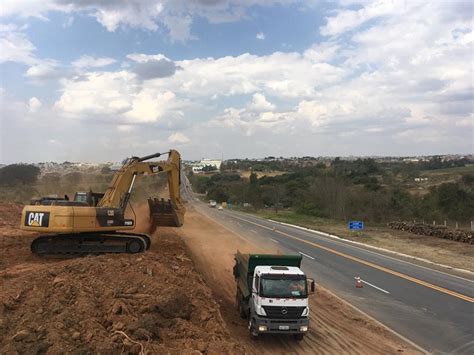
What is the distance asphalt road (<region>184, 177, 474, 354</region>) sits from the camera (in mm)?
16625

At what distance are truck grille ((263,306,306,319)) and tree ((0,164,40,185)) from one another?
6378cm

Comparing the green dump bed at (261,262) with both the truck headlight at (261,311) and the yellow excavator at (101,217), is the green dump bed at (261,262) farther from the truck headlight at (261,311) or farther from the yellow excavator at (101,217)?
the yellow excavator at (101,217)

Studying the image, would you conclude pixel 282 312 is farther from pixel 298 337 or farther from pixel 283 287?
pixel 298 337

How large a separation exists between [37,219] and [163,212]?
5.38 m

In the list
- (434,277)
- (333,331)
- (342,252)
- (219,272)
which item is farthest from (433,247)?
(333,331)

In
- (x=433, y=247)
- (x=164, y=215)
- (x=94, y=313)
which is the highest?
(x=164, y=215)

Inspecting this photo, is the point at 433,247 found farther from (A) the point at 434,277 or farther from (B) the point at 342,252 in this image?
(A) the point at 434,277

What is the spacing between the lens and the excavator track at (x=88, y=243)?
756 inches

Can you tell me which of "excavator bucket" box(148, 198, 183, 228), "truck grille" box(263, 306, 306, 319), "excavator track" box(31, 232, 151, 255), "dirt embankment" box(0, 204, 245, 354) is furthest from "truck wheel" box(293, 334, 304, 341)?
"excavator bucket" box(148, 198, 183, 228)

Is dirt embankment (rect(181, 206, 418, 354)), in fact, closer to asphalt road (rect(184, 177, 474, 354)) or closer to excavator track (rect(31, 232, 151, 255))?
asphalt road (rect(184, 177, 474, 354))

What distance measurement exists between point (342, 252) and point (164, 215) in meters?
19.7

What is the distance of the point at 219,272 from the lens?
25.5 meters

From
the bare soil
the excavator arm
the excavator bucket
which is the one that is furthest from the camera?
the excavator bucket

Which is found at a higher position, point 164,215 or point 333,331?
point 164,215
